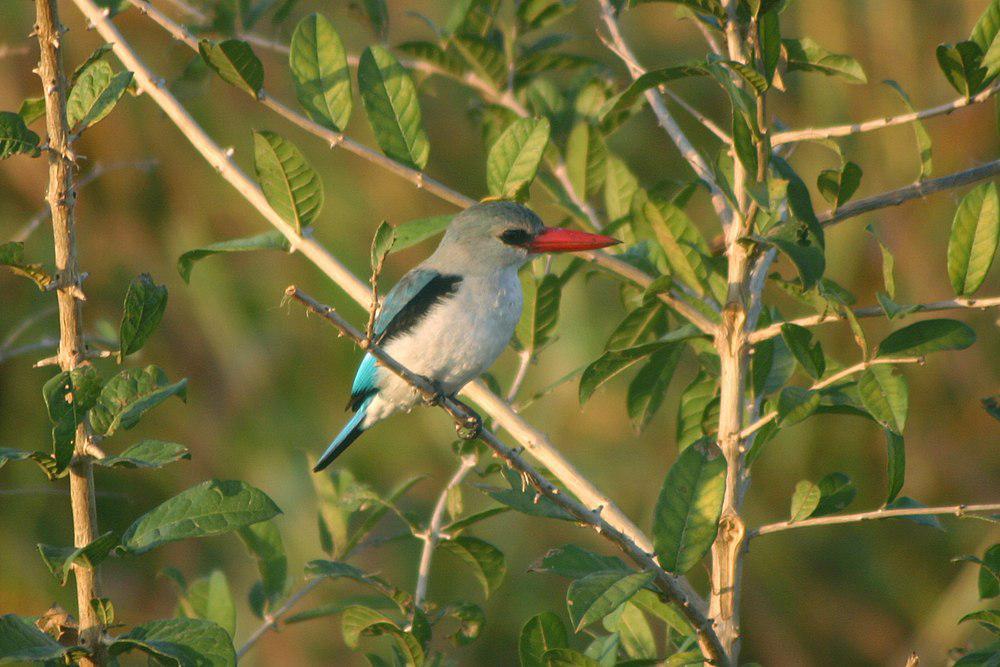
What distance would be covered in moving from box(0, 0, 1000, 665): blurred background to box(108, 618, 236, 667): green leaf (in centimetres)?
241

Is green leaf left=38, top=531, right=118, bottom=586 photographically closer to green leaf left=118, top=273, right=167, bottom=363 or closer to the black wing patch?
green leaf left=118, top=273, right=167, bottom=363

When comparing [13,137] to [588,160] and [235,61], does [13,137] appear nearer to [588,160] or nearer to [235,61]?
[235,61]

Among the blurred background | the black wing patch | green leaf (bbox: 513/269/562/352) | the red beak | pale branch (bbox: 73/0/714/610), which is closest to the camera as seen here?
pale branch (bbox: 73/0/714/610)

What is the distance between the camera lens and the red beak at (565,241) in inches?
95.8

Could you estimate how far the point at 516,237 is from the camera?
3.04m

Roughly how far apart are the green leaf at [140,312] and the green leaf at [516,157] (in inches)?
33.2

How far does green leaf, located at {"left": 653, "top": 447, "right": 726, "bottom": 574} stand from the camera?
1728 mm

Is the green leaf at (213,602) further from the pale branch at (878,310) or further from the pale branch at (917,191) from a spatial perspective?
the pale branch at (917,191)

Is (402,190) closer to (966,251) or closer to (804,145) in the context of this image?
(804,145)

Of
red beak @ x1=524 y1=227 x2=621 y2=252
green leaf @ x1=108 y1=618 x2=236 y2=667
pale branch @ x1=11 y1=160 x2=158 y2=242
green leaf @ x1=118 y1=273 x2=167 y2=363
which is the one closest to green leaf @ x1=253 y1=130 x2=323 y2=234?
pale branch @ x1=11 y1=160 x2=158 y2=242

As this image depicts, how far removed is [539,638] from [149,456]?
29.3 inches

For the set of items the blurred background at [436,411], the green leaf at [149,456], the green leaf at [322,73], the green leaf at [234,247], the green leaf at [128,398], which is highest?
the green leaf at [322,73]

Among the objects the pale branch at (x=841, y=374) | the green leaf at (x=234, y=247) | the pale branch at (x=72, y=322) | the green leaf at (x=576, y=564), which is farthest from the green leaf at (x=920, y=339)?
the pale branch at (x=72, y=322)

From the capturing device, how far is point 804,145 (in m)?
4.70
